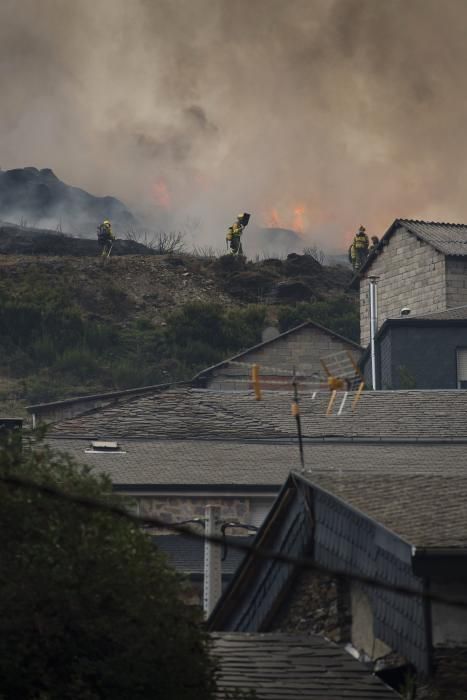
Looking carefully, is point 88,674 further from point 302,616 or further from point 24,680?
point 302,616

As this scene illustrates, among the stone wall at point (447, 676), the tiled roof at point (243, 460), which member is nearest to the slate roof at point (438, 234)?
the tiled roof at point (243, 460)

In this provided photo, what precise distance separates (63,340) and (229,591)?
52409 mm

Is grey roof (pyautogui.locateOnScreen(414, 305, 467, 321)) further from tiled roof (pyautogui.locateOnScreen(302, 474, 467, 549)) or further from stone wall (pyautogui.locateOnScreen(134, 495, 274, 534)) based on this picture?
tiled roof (pyautogui.locateOnScreen(302, 474, 467, 549))

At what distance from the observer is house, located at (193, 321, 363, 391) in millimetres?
48500

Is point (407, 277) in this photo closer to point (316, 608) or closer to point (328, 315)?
point (328, 315)

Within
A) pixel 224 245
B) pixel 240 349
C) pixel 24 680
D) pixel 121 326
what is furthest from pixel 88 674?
pixel 224 245

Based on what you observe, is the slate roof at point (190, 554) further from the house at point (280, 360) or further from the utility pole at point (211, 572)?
the house at point (280, 360)

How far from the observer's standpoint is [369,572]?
15.5 metres

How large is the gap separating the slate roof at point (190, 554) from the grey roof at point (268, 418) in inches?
216

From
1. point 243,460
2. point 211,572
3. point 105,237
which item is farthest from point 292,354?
point 105,237

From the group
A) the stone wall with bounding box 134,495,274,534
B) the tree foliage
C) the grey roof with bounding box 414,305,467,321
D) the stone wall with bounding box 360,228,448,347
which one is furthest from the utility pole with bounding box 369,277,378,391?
the tree foliage

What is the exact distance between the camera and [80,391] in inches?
2360

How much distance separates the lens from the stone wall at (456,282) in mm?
51219

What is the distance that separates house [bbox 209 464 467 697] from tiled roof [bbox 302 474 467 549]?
1 centimetres
